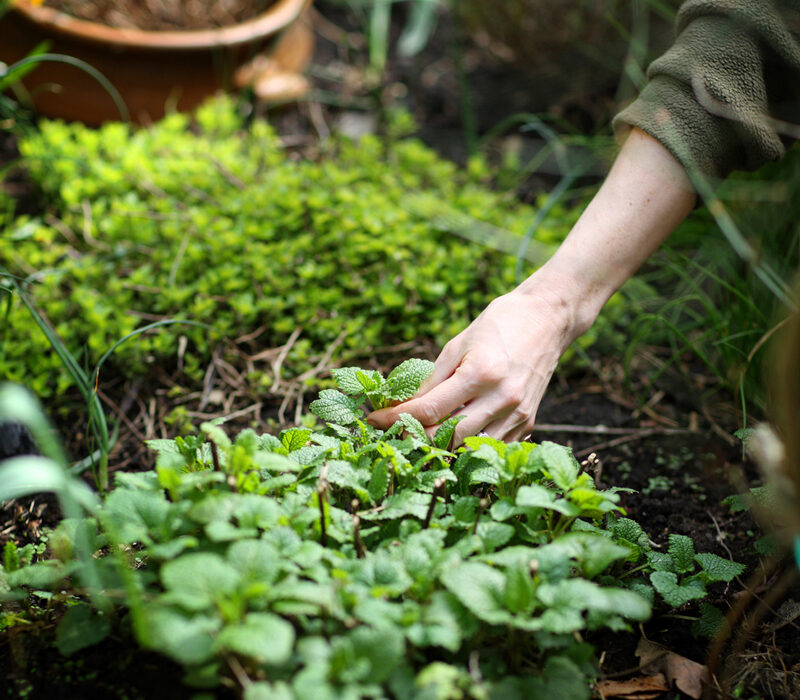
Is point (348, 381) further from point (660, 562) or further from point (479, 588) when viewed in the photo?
point (660, 562)

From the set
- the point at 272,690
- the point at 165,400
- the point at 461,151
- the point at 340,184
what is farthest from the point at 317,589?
the point at 461,151

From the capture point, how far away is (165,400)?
6.75 ft

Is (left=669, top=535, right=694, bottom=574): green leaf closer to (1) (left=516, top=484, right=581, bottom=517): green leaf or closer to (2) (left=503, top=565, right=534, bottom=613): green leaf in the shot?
(1) (left=516, top=484, right=581, bottom=517): green leaf

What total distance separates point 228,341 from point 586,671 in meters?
1.37

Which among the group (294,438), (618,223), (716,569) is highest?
(618,223)

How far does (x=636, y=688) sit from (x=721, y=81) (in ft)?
4.22

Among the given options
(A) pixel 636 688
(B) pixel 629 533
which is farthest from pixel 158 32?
(A) pixel 636 688

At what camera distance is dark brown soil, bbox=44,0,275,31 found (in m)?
3.21

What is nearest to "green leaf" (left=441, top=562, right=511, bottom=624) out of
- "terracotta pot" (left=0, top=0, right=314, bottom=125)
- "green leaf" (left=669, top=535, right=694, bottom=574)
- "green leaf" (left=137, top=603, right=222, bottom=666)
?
"green leaf" (left=137, top=603, right=222, bottom=666)

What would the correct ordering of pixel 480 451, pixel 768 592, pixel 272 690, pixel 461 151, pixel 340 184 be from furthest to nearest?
pixel 461 151, pixel 340 184, pixel 768 592, pixel 480 451, pixel 272 690

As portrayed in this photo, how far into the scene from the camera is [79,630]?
3.70 ft

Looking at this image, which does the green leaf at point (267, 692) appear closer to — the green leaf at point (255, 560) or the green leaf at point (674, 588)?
the green leaf at point (255, 560)

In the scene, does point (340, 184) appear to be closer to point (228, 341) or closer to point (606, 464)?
point (228, 341)

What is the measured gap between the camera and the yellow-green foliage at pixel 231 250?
2117mm
